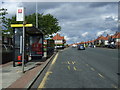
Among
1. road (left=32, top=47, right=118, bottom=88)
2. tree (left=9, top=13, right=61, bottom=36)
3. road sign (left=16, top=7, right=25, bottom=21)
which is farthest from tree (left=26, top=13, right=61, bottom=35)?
road sign (left=16, top=7, right=25, bottom=21)

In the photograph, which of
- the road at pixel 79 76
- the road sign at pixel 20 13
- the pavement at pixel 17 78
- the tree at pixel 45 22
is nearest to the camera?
the pavement at pixel 17 78

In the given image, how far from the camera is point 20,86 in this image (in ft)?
20.9

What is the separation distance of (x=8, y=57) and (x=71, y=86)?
10.2m

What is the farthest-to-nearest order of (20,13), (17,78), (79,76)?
(20,13), (79,76), (17,78)

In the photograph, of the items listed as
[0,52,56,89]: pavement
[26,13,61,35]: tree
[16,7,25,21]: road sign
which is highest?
[26,13,61,35]: tree

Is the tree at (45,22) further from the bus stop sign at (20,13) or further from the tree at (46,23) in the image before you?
the bus stop sign at (20,13)

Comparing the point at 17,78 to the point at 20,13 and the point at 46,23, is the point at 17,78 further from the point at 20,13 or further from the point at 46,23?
the point at 46,23

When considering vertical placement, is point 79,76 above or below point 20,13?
below

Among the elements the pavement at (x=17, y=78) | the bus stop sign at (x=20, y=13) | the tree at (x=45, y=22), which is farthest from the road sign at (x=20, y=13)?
the tree at (x=45, y=22)

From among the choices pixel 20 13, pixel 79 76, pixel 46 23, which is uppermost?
pixel 46 23

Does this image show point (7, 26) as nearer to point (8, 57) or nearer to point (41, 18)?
point (41, 18)

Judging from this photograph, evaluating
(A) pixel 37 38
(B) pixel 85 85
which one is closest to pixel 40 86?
(B) pixel 85 85

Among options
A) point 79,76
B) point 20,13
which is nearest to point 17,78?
point 79,76

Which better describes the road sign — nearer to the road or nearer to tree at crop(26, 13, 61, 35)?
the road
